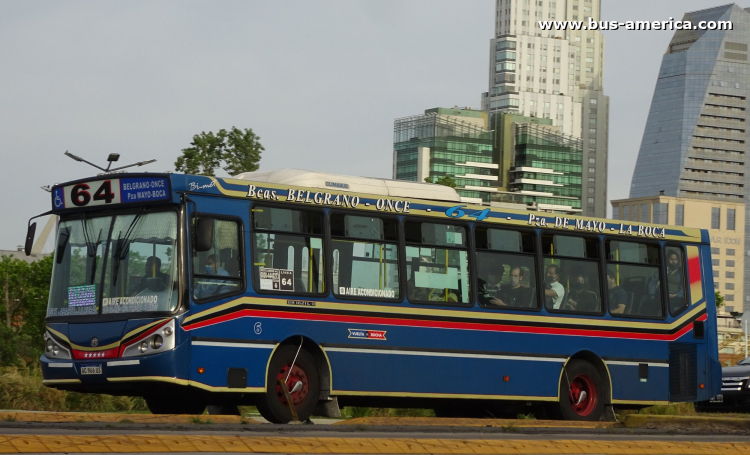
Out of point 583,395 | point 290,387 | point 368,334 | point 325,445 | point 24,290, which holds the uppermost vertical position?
point 368,334

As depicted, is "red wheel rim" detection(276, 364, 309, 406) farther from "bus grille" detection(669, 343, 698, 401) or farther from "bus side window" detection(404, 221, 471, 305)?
"bus grille" detection(669, 343, 698, 401)

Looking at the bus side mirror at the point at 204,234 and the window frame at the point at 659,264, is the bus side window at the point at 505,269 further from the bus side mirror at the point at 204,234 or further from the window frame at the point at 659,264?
the bus side mirror at the point at 204,234

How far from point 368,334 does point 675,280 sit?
626 cm

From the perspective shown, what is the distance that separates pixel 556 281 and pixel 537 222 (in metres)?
0.89

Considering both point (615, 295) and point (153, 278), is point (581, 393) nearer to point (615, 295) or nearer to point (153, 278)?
point (615, 295)

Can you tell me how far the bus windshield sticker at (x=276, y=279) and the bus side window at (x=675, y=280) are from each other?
7.18 m

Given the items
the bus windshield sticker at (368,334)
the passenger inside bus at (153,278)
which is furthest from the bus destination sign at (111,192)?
the bus windshield sticker at (368,334)

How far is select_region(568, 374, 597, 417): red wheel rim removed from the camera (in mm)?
17922

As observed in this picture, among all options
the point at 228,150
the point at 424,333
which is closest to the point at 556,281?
the point at 424,333

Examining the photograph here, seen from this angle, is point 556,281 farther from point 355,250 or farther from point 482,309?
point 355,250

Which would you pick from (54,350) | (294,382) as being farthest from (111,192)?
(294,382)

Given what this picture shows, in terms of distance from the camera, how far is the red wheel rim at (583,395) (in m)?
17.9

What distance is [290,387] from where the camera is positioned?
1450 centimetres

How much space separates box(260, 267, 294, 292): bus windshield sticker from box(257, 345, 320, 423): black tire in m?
0.71
